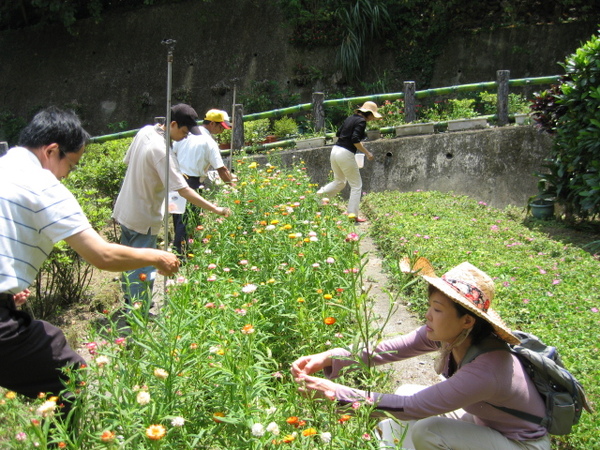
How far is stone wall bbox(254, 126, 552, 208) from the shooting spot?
11.1m

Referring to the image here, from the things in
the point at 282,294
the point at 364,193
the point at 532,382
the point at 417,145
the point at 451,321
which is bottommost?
the point at 364,193

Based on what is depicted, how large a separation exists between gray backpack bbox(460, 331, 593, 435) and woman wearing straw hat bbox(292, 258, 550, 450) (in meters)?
0.02

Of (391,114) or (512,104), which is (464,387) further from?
(512,104)

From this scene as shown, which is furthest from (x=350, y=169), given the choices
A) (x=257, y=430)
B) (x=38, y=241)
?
(x=257, y=430)

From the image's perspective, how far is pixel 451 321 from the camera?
250 centimetres

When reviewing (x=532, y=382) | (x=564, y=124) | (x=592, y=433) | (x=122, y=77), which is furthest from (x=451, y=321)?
(x=122, y=77)

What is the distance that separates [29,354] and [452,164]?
9838 mm

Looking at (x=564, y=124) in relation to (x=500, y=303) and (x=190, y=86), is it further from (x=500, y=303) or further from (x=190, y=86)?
(x=190, y=86)

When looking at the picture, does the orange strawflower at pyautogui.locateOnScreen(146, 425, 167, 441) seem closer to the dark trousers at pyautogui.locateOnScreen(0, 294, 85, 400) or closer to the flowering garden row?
the flowering garden row

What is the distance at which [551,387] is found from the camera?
251 centimetres

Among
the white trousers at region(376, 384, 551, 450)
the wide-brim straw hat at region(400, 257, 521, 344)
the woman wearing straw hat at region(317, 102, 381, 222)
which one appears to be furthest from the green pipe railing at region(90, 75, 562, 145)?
the white trousers at region(376, 384, 551, 450)

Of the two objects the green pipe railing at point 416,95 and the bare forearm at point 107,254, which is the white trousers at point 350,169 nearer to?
the green pipe railing at point 416,95

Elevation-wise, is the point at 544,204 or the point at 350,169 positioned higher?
the point at 350,169

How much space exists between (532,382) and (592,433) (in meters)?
0.78
